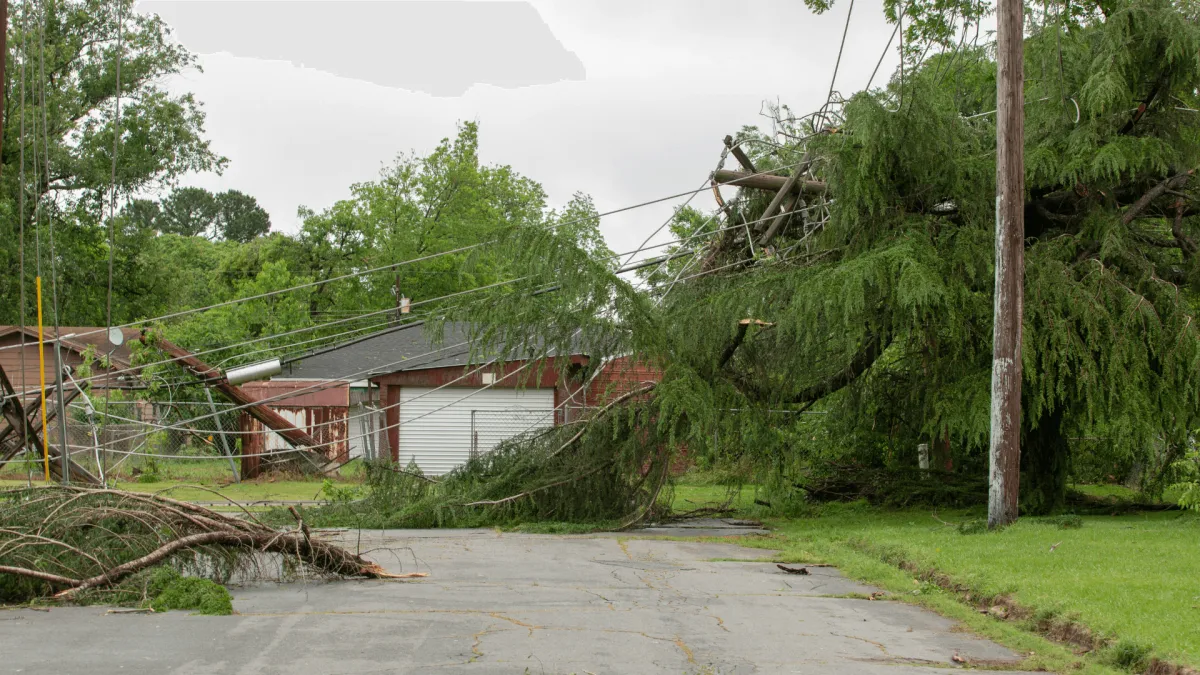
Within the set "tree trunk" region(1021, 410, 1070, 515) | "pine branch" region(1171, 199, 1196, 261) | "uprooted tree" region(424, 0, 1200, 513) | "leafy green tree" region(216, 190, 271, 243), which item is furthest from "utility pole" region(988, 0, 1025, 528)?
"leafy green tree" region(216, 190, 271, 243)

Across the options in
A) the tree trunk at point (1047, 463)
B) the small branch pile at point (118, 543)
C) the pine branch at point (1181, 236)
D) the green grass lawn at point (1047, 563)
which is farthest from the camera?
the tree trunk at point (1047, 463)

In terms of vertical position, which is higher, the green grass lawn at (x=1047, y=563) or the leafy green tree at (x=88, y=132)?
the leafy green tree at (x=88, y=132)

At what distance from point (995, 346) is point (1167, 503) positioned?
5768 mm

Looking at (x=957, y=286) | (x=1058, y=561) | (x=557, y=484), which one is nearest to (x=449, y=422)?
(x=557, y=484)

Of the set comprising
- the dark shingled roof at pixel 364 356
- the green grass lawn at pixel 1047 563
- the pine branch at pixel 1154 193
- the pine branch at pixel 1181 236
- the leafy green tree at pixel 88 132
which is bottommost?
the green grass lawn at pixel 1047 563

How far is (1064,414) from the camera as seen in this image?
1558 cm

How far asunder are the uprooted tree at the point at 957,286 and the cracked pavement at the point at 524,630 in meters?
4.54

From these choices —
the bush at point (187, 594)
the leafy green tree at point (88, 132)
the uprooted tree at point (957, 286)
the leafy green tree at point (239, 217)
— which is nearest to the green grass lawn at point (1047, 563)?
the uprooted tree at point (957, 286)

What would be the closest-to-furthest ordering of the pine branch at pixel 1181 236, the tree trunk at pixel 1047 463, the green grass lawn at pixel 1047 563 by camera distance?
the green grass lawn at pixel 1047 563, the pine branch at pixel 1181 236, the tree trunk at pixel 1047 463

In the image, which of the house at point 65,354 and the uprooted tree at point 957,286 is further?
the house at point 65,354

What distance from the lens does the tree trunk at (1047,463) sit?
16500 mm

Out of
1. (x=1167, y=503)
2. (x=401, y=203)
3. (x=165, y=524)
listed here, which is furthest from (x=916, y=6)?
(x=401, y=203)

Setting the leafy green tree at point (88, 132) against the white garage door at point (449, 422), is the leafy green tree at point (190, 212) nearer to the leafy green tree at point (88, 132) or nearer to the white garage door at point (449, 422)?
the leafy green tree at point (88, 132)

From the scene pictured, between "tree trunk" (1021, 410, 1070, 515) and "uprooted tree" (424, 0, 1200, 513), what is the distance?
0.03 metres
